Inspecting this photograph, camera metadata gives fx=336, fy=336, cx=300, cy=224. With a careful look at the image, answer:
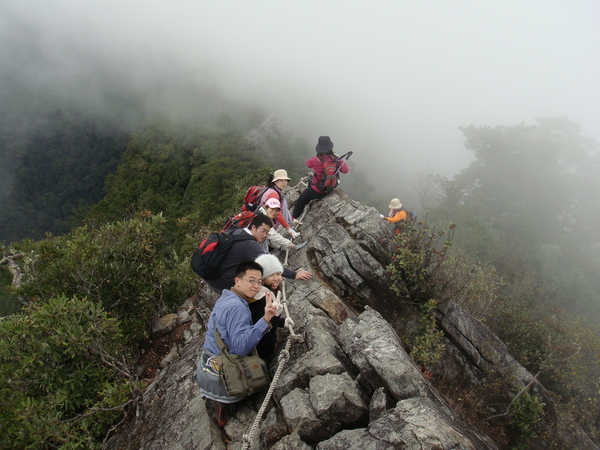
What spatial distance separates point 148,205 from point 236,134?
22.6m

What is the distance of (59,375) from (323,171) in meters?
8.21

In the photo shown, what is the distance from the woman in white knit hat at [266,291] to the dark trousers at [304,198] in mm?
6698

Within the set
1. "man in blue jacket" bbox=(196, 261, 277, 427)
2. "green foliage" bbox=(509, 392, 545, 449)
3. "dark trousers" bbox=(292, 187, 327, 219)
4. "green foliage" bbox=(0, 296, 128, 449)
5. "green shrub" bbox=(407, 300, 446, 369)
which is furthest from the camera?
"dark trousers" bbox=(292, 187, 327, 219)

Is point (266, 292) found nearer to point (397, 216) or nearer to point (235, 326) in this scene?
point (235, 326)

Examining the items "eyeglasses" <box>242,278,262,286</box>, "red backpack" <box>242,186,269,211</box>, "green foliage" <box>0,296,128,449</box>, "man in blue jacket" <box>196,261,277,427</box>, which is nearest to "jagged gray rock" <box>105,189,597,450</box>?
"green foliage" <box>0,296,128,449</box>

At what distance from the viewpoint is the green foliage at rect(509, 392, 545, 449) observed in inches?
261

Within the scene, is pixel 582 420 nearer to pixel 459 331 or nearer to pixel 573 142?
pixel 459 331

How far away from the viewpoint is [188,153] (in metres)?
56.6

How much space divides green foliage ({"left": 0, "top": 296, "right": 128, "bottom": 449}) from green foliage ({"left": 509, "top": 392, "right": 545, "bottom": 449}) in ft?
24.4

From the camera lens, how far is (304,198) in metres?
11.3

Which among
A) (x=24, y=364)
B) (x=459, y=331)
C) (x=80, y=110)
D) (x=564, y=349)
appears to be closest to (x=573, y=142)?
(x=564, y=349)

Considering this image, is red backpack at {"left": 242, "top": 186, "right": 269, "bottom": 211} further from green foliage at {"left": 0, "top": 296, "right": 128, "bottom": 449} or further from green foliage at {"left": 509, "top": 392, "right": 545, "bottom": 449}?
green foliage at {"left": 509, "top": 392, "right": 545, "bottom": 449}

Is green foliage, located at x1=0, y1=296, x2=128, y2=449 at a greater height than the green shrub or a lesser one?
lesser

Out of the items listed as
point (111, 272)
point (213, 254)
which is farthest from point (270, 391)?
point (111, 272)
